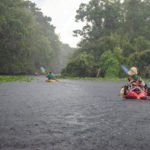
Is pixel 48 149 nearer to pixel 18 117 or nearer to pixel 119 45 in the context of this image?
pixel 18 117

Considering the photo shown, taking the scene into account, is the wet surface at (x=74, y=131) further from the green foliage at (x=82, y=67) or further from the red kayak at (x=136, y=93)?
the green foliage at (x=82, y=67)

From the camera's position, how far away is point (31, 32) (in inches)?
2499

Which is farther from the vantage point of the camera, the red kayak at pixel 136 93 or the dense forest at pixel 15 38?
the dense forest at pixel 15 38

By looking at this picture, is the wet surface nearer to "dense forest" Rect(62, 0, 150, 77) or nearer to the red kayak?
the red kayak

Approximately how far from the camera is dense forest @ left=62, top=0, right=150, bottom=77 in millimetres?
53156

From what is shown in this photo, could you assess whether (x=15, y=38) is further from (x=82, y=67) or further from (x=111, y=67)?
(x=111, y=67)

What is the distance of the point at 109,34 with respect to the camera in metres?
68.1

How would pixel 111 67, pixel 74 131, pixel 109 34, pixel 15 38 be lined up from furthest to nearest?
1. pixel 109 34
2. pixel 15 38
3. pixel 111 67
4. pixel 74 131

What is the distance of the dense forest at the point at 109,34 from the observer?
53.2 m

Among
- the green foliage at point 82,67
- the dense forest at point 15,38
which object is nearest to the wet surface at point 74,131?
the green foliage at point 82,67

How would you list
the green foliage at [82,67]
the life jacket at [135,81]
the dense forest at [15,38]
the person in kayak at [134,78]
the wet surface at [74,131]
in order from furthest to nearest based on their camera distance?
the dense forest at [15,38]
the green foliage at [82,67]
the life jacket at [135,81]
the person in kayak at [134,78]
the wet surface at [74,131]

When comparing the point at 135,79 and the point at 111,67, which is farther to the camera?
the point at 111,67

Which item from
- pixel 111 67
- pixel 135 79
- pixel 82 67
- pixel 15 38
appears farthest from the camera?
pixel 15 38

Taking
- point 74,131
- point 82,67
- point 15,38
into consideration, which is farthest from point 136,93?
point 15,38
